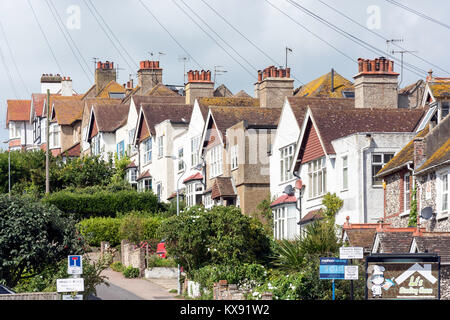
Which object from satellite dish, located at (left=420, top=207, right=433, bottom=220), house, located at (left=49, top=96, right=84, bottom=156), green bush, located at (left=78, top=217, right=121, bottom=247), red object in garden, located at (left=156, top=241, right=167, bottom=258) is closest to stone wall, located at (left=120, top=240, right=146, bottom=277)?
red object in garden, located at (left=156, top=241, right=167, bottom=258)

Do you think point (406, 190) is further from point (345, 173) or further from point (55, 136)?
point (55, 136)

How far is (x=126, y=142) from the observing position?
271 ft

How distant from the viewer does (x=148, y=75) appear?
90.5m

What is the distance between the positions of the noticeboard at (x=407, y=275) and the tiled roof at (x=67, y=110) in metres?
79.0

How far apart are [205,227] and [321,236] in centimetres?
626

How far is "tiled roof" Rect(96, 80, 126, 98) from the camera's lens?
105 m

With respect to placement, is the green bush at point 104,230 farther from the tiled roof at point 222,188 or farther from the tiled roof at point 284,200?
the tiled roof at point 284,200

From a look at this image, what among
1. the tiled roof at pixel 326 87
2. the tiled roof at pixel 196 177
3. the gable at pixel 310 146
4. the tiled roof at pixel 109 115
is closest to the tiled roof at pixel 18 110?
the tiled roof at pixel 109 115

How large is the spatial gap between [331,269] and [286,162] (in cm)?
2617

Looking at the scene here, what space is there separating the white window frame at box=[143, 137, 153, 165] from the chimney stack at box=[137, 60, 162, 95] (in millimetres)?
14632

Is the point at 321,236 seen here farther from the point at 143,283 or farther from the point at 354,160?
the point at 143,283

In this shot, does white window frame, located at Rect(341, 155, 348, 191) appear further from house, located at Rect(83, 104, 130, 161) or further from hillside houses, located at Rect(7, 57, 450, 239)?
house, located at Rect(83, 104, 130, 161)

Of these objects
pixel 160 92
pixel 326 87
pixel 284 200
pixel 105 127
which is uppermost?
pixel 160 92

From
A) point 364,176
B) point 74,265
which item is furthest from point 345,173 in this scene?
point 74,265
